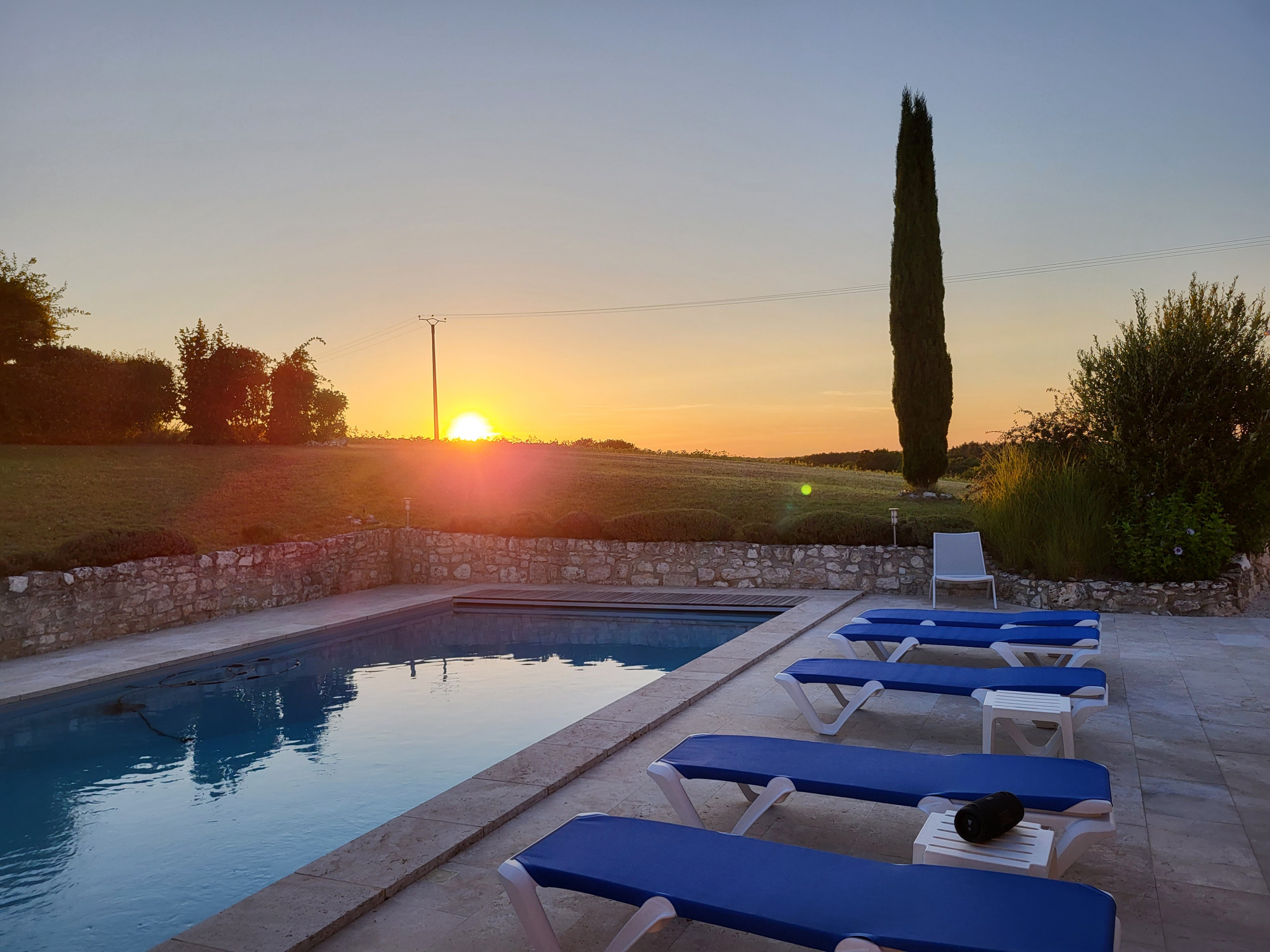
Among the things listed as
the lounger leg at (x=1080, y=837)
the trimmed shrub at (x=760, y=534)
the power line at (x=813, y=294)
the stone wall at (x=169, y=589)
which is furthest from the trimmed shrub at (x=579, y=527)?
the lounger leg at (x=1080, y=837)

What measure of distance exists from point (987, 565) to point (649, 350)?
10.9 meters

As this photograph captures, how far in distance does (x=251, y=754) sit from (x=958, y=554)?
822 cm

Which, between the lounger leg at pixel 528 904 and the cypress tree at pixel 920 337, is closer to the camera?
the lounger leg at pixel 528 904

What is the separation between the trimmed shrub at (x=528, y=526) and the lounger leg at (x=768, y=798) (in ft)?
33.4

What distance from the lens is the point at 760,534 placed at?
12383mm

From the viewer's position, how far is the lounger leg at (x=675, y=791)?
350cm

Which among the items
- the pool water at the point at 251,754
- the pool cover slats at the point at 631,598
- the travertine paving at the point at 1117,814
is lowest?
the pool water at the point at 251,754

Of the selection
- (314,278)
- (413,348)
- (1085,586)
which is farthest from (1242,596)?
(413,348)

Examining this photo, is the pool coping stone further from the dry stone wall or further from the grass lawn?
the grass lawn

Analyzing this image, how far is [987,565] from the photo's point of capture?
35.2 feet

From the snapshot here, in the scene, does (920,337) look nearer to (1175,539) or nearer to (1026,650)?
(1175,539)

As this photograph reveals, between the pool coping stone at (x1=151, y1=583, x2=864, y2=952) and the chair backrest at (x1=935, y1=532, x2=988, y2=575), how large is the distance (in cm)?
512

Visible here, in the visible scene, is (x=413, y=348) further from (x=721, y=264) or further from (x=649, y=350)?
(x=721, y=264)

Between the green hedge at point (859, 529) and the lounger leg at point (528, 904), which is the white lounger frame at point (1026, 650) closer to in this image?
the lounger leg at point (528, 904)
